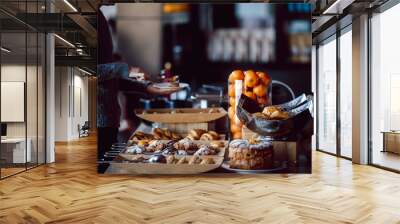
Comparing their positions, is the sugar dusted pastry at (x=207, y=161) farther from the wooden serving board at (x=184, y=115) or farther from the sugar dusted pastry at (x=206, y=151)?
the wooden serving board at (x=184, y=115)

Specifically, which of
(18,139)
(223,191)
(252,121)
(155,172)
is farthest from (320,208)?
(18,139)

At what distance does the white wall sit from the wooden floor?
8.15m

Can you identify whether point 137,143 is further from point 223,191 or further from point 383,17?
point 383,17

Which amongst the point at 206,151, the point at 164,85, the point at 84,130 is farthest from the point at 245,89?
the point at 84,130

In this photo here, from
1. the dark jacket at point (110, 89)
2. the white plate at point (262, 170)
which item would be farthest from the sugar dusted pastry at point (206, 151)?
the dark jacket at point (110, 89)

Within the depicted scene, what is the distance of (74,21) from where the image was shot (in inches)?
316

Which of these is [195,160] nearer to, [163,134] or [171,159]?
[171,159]

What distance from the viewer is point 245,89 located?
234 inches

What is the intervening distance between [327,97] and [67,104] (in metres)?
9.36

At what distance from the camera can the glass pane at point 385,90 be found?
645cm

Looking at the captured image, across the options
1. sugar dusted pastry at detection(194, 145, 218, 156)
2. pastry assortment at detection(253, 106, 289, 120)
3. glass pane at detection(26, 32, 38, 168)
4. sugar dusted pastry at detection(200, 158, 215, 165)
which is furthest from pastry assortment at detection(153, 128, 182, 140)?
glass pane at detection(26, 32, 38, 168)

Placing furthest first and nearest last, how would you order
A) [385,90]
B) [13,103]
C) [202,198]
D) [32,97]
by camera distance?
[32,97] → [385,90] → [13,103] → [202,198]

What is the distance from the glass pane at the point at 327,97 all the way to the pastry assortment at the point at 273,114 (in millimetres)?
3831

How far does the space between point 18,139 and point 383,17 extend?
661cm
